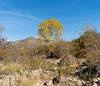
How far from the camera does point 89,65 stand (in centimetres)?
1211

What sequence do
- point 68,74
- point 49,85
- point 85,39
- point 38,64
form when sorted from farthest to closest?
point 85,39 < point 38,64 < point 68,74 < point 49,85

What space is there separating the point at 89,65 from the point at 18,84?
3620 millimetres

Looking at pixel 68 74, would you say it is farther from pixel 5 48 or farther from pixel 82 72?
pixel 5 48

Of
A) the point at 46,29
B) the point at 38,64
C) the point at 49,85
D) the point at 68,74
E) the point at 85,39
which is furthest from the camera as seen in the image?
the point at 46,29

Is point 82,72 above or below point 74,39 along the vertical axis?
below

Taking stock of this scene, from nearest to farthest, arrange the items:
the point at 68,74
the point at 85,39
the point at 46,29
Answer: the point at 68,74, the point at 85,39, the point at 46,29

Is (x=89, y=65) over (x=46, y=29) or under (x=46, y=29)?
under

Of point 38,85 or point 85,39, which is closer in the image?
point 38,85

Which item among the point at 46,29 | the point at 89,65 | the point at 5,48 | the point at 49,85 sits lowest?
the point at 49,85

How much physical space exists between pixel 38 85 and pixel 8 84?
1.22 m

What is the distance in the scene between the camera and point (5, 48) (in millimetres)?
25438

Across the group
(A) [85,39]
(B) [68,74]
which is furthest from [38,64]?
(A) [85,39]

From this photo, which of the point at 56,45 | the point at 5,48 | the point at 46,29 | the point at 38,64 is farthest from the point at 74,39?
the point at 46,29

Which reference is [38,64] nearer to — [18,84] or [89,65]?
[89,65]
